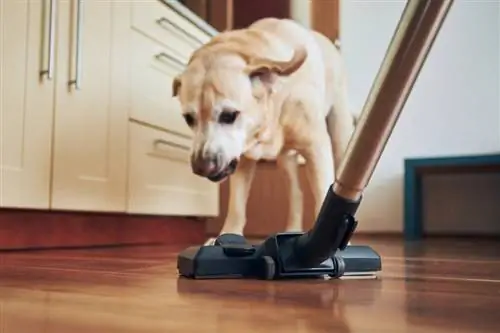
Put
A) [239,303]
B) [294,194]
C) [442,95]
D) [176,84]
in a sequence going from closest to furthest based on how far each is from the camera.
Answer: [239,303] → [176,84] → [294,194] → [442,95]

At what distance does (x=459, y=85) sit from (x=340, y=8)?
966 mm

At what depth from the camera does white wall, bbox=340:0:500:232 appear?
312 centimetres

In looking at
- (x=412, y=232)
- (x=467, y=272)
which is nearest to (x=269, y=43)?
(x=467, y=272)

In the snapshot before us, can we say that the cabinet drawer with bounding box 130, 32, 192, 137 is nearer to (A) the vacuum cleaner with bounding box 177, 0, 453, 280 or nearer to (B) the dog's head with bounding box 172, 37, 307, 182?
(B) the dog's head with bounding box 172, 37, 307, 182

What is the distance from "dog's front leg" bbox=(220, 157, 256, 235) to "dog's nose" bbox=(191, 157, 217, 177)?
33cm

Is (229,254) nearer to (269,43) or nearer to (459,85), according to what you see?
(269,43)

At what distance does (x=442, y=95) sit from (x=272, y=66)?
1.98 metres

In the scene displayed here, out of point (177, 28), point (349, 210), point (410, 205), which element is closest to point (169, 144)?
point (177, 28)

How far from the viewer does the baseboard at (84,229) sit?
1.52m

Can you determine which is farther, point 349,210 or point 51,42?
point 51,42

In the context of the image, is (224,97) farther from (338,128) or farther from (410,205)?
(410,205)

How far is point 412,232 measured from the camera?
303 cm

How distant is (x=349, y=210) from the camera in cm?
61

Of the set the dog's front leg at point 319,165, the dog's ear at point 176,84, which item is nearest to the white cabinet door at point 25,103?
the dog's ear at point 176,84
